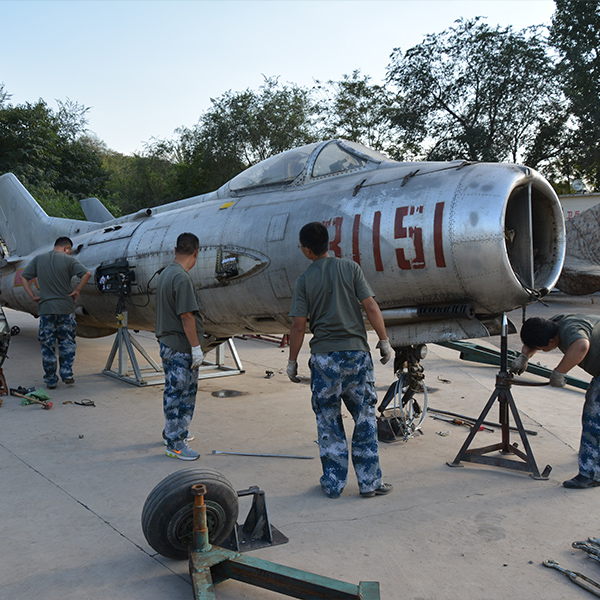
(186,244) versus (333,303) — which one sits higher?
(186,244)

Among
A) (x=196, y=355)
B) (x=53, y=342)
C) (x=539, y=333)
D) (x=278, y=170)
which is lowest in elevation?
(x=53, y=342)

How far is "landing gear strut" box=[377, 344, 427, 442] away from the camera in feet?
17.5

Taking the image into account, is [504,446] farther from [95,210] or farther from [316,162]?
[95,210]

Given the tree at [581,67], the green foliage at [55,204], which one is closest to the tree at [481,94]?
the tree at [581,67]

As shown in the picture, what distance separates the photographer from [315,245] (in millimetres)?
4148

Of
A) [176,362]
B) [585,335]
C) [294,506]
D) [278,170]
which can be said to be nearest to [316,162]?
[278,170]

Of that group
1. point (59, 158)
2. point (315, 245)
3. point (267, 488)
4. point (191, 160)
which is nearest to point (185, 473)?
point (267, 488)

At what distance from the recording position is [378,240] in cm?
471

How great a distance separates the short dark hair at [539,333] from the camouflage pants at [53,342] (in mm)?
6028

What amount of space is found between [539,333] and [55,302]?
625 cm

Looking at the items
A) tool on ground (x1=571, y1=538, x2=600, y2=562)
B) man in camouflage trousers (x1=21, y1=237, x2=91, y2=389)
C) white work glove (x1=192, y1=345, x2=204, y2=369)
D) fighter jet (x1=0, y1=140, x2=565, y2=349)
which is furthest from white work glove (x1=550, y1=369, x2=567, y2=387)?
man in camouflage trousers (x1=21, y1=237, x2=91, y2=389)

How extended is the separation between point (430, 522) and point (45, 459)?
3378 mm

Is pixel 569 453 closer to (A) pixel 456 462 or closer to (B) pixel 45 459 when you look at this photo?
(A) pixel 456 462

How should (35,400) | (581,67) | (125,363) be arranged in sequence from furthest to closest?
(581,67) → (125,363) → (35,400)
